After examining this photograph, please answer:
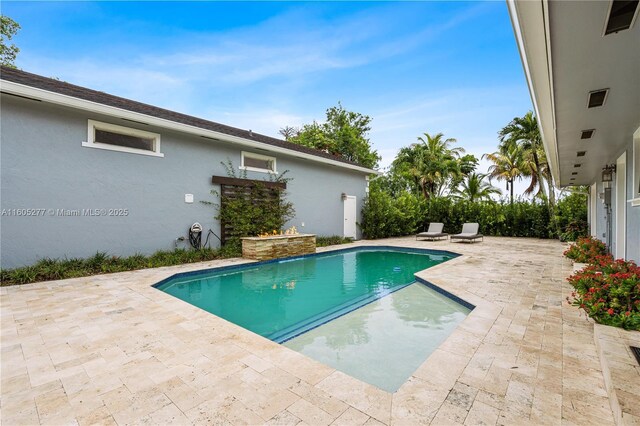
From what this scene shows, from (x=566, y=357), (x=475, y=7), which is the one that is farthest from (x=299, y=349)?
(x=475, y=7)

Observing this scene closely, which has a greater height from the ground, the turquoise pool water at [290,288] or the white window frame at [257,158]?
the white window frame at [257,158]

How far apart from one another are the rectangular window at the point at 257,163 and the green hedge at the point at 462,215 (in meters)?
6.02

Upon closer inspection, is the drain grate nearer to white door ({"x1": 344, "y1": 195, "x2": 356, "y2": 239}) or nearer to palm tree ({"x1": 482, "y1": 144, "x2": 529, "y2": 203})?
white door ({"x1": 344, "y1": 195, "x2": 356, "y2": 239})

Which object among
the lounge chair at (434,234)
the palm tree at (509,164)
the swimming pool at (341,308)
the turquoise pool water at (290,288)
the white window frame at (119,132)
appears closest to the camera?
the swimming pool at (341,308)

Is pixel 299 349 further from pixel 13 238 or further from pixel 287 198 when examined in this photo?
pixel 287 198

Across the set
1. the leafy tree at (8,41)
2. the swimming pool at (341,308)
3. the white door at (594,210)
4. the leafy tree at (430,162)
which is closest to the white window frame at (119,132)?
the swimming pool at (341,308)

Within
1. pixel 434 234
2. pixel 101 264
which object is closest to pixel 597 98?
pixel 101 264

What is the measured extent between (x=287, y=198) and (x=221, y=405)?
9.52 meters

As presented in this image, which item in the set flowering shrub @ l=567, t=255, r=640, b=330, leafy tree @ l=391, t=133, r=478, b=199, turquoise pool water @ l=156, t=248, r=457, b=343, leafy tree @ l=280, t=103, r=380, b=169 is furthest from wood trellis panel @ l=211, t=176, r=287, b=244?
leafy tree @ l=391, t=133, r=478, b=199

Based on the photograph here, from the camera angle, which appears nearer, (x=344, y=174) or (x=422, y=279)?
(x=422, y=279)

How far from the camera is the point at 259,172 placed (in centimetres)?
1055

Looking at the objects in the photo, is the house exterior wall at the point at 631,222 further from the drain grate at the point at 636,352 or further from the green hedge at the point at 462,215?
the green hedge at the point at 462,215

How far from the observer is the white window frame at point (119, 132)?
6875mm

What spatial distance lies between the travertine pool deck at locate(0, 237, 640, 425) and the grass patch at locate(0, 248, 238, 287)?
1899 mm
